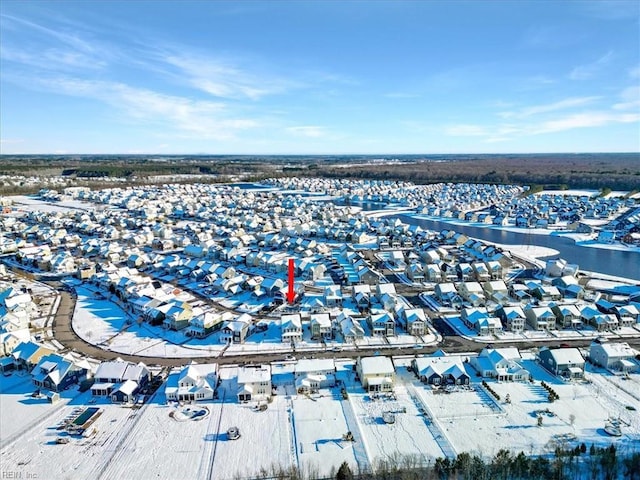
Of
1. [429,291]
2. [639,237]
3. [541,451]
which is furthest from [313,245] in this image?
[639,237]

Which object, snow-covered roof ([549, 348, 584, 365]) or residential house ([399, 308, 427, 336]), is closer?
snow-covered roof ([549, 348, 584, 365])

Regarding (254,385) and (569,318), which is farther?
(569,318)

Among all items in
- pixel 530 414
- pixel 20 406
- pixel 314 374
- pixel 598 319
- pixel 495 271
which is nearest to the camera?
pixel 530 414

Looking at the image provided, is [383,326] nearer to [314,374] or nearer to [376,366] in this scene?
[376,366]

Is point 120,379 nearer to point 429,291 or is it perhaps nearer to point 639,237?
point 429,291

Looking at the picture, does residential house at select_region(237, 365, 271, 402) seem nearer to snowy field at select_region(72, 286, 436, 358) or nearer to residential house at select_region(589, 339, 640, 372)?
snowy field at select_region(72, 286, 436, 358)

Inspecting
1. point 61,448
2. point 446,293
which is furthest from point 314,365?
point 446,293

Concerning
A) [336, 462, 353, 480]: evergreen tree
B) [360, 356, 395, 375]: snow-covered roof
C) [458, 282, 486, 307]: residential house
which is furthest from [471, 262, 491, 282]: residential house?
[336, 462, 353, 480]: evergreen tree
